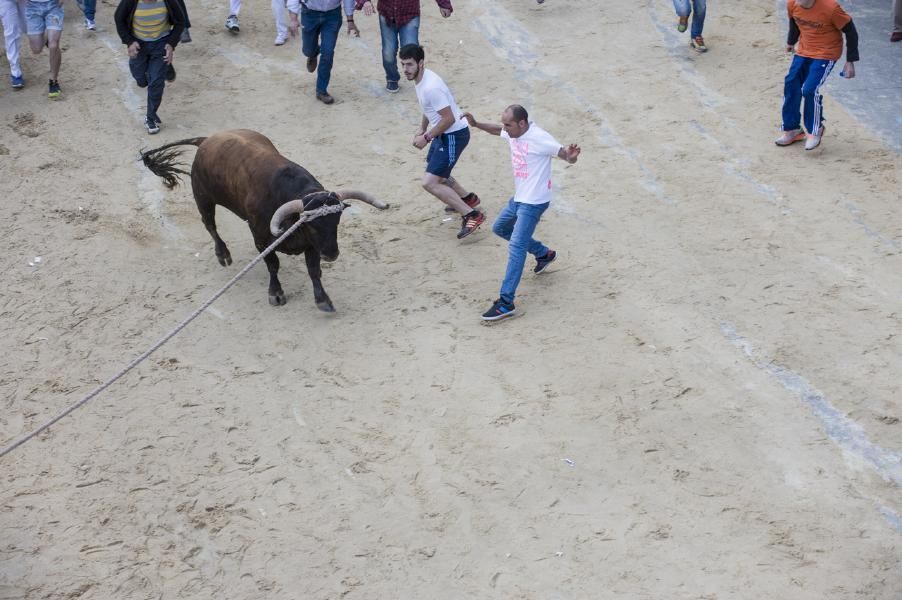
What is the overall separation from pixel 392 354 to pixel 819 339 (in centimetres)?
332

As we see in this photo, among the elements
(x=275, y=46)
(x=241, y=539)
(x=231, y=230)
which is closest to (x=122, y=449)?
(x=241, y=539)

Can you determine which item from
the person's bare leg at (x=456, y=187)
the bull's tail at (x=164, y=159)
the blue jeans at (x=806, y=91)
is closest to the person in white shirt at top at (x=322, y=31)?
the bull's tail at (x=164, y=159)

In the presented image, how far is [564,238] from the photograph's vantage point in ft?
29.2

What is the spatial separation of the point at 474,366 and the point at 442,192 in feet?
7.20

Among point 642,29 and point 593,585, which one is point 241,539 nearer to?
point 593,585

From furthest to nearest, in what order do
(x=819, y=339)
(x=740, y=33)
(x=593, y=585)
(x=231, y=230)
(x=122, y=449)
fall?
(x=740, y=33), (x=231, y=230), (x=819, y=339), (x=122, y=449), (x=593, y=585)

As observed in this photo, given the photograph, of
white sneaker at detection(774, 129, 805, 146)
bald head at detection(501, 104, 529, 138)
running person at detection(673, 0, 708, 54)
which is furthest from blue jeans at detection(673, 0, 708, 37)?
bald head at detection(501, 104, 529, 138)

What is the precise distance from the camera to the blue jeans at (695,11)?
466 inches

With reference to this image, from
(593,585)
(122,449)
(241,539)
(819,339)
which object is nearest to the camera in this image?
(593,585)

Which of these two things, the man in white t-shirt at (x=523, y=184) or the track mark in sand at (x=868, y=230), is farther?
the track mark in sand at (x=868, y=230)

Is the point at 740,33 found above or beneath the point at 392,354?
above

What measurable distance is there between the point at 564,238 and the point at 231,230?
11.0 ft

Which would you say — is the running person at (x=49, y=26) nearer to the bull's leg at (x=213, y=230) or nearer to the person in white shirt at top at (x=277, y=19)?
the person in white shirt at top at (x=277, y=19)

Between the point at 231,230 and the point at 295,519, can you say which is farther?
the point at 231,230
